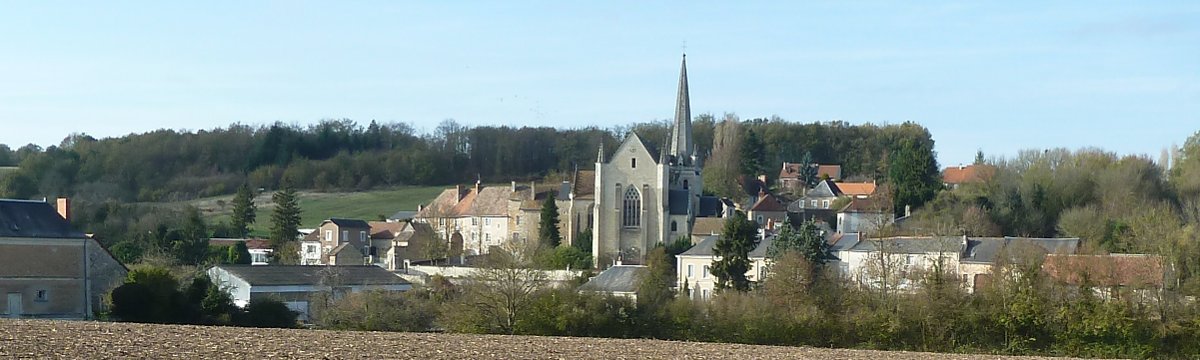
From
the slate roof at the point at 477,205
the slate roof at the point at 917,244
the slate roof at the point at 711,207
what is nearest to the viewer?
the slate roof at the point at 917,244

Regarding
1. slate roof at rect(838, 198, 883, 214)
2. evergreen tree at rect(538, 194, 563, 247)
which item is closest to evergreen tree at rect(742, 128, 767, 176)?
slate roof at rect(838, 198, 883, 214)

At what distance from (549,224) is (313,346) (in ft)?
156

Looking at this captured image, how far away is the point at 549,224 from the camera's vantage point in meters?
71.2

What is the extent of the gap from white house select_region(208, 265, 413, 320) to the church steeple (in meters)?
30.4

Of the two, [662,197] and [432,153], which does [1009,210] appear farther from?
[432,153]

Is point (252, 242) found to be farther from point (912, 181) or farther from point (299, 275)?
point (912, 181)

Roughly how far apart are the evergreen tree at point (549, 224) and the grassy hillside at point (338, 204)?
21.1m

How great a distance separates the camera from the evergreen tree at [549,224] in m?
70.8

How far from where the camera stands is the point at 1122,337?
31.8 metres

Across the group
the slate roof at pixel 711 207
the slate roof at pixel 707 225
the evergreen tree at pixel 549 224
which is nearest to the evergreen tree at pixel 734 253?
the slate roof at pixel 707 225

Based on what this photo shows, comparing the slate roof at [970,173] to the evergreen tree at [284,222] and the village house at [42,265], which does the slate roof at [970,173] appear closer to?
the evergreen tree at [284,222]

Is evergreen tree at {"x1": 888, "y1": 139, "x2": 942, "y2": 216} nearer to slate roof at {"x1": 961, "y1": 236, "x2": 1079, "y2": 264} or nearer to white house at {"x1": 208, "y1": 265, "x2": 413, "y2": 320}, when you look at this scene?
slate roof at {"x1": 961, "y1": 236, "x2": 1079, "y2": 264}

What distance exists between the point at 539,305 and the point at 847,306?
23.0ft

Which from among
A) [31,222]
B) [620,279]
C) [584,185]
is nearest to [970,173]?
[584,185]
